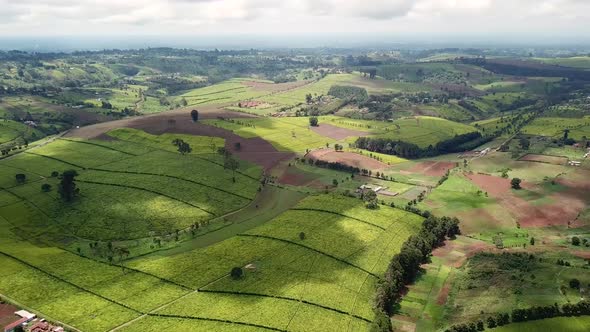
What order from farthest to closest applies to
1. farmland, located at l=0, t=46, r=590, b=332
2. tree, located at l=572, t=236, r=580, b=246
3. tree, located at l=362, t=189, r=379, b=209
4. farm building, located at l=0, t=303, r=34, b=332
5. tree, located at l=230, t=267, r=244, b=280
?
tree, located at l=362, t=189, r=379, b=209 → tree, located at l=572, t=236, r=580, b=246 → tree, located at l=230, t=267, r=244, b=280 → farmland, located at l=0, t=46, r=590, b=332 → farm building, located at l=0, t=303, r=34, b=332

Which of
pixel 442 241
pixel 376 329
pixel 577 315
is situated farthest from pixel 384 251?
pixel 577 315

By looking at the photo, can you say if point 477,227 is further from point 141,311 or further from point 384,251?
point 141,311

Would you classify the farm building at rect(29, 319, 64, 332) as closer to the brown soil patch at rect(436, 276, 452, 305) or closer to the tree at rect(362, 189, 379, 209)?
the brown soil patch at rect(436, 276, 452, 305)

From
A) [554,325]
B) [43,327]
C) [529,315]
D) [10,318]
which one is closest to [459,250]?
[529,315]

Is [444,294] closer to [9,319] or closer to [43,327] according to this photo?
[43,327]

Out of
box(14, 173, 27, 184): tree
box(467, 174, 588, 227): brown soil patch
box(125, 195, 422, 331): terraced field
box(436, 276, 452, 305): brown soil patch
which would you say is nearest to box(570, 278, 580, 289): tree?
box(436, 276, 452, 305): brown soil patch

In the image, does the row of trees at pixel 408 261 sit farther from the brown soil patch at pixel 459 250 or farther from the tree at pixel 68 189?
the tree at pixel 68 189
